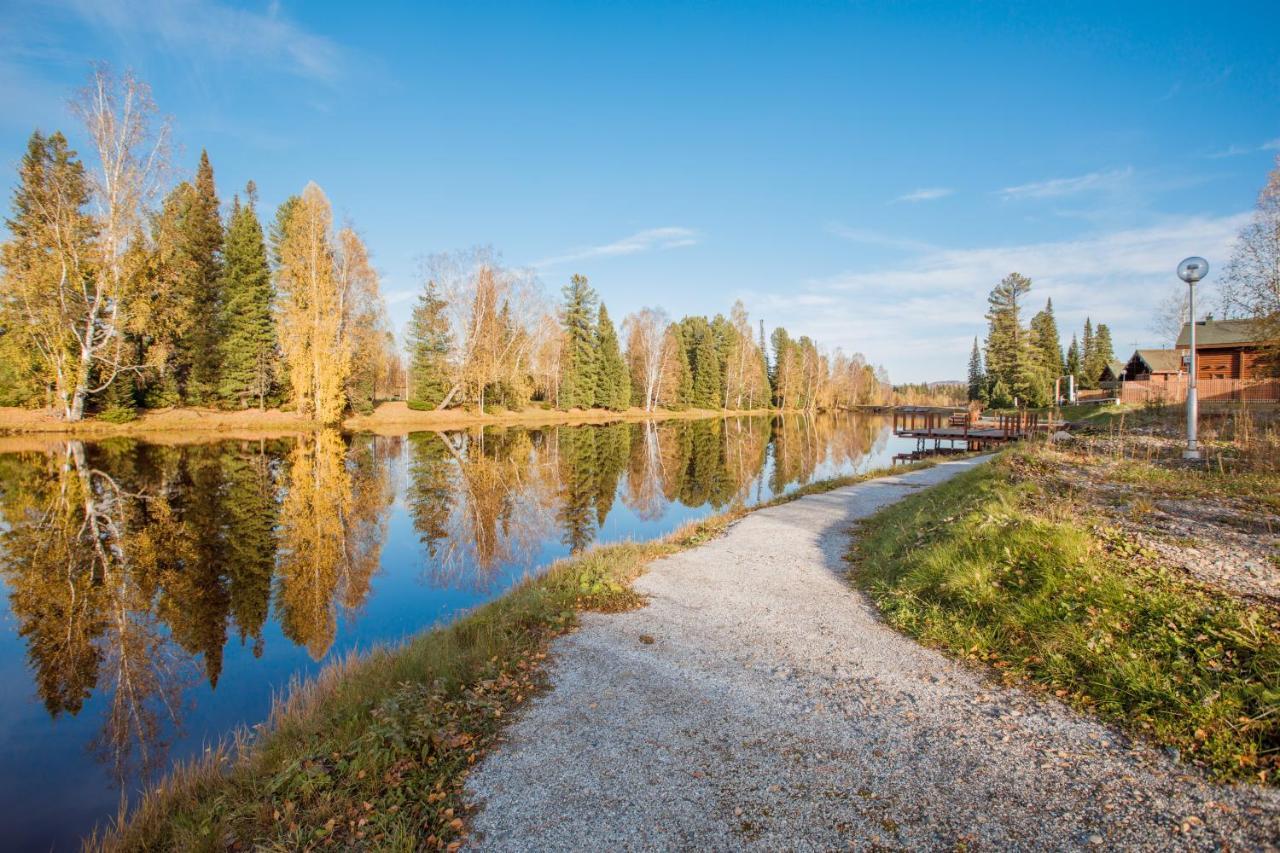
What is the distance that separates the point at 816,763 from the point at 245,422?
39.7 meters

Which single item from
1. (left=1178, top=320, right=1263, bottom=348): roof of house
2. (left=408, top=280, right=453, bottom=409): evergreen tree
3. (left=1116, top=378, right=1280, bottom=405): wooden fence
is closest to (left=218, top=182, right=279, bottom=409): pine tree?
(left=408, top=280, right=453, bottom=409): evergreen tree

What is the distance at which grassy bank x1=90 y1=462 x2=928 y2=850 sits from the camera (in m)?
3.57

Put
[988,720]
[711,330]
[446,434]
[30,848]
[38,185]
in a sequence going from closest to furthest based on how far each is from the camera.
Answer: [30,848], [988,720], [38,185], [446,434], [711,330]

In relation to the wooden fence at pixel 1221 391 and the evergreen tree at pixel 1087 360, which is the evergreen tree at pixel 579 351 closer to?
the wooden fence at pixel 1221 391

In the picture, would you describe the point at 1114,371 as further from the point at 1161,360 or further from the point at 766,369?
the point at 766,369

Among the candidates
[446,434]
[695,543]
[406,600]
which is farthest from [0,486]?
[446,434]

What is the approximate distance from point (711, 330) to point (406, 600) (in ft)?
227

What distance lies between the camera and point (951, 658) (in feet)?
18.4

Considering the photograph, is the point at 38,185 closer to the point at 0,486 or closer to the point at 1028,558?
the point at 0,486

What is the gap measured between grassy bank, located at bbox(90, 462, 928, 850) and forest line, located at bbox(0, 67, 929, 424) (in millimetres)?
31057

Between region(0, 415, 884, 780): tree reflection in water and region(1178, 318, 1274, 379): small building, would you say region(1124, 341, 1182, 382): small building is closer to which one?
region(1178, 318, 1274, 379): small building

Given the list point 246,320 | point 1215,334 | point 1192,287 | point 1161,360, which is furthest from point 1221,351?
point 246,320

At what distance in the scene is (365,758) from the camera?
4.11 meters

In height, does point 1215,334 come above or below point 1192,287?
above
